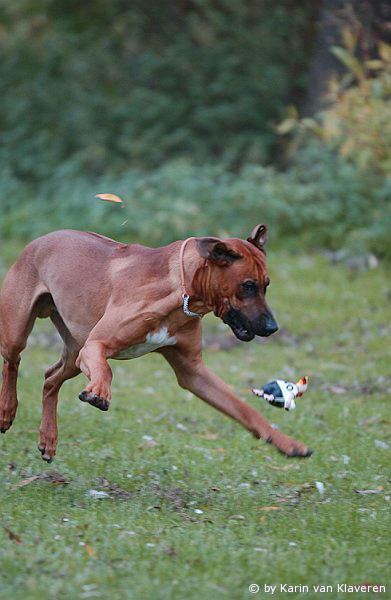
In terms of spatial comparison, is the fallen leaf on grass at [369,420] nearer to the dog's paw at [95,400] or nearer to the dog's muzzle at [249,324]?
the dog's muzzle at [249,324]

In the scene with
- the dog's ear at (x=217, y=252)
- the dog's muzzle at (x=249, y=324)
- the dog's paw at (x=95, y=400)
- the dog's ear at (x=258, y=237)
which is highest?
the dog's ear at (x=217, y=252)

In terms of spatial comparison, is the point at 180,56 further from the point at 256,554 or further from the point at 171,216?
the point at 256,554

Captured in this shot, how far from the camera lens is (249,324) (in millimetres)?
5887

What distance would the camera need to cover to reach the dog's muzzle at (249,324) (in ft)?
19.1

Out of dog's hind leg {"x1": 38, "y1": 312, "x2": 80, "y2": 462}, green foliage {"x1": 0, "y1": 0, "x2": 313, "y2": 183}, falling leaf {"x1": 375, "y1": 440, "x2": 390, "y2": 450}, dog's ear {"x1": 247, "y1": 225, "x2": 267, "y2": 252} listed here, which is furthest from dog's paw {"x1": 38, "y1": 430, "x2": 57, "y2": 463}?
green foliage {"x1": 0, "y1": 0, "x2": 313, "y2": 183}

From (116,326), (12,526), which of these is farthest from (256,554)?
(116,326)

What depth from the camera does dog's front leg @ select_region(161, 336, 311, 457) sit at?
19.9 ft

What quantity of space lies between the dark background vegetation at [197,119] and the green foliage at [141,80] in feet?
0.10

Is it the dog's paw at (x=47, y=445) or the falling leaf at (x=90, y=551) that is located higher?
the falling leaf at (x=90, y=551)

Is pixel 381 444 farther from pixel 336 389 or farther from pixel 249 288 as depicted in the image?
pixel 249 288

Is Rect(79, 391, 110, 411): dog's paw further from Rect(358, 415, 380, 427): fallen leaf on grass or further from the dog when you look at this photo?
Rect(358, 415, 380, 427): fallen leaf on grass

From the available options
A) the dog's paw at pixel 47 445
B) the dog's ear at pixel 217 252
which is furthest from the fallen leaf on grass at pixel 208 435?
the dog's ear at pixel 217 252

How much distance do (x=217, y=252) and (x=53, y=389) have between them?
1.90m

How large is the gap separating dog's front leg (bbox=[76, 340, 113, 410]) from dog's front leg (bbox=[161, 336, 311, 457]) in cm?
57
